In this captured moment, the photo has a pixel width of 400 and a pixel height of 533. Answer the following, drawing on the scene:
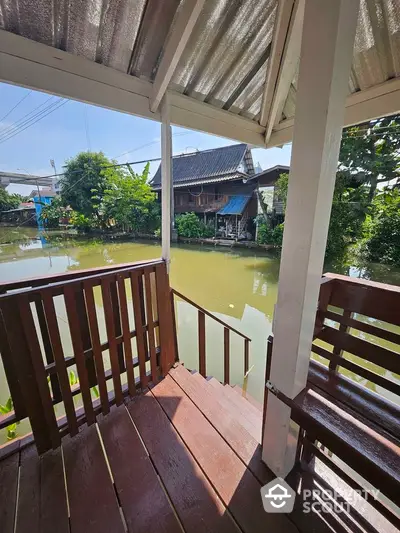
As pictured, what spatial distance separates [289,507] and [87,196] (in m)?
11.4

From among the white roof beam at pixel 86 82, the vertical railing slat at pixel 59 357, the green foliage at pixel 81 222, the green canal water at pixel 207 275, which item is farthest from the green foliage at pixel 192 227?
the vertical railing slat at pixel 59 357

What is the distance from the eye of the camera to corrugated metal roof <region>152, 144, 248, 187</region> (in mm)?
12281

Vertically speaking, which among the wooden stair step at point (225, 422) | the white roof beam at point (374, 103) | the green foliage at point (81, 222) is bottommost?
the wooden stair step at point (225, 422)

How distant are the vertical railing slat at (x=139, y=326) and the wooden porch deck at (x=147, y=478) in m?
0.24

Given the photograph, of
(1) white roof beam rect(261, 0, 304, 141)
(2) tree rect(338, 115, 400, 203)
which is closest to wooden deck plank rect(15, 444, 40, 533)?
(1) white roof beam rect(261, 0, 304, 141)

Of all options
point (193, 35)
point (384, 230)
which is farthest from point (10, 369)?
Answer: point (384, 230)

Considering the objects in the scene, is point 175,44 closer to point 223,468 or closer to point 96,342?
point 96,342

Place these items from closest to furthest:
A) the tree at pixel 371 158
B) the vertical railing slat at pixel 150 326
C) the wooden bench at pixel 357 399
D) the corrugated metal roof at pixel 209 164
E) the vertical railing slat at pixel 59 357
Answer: the wooden bench at pixel 357 399
the vertical railing slat at pixel 59 357
the vertical railing slat at pixel 150 326
the tree at pixel 371 158
the corrugated metal roof at pixel 209 164

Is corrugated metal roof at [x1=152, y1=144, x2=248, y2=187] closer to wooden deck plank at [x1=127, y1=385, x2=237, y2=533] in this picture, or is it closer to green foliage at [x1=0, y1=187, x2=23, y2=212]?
green foliage at [x1=0, y1=187, x2=23, y2=212]

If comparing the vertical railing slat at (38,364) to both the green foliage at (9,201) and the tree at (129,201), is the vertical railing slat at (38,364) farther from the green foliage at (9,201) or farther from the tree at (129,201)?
the tree at (129,201)

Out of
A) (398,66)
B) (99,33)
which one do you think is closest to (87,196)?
(99,33)

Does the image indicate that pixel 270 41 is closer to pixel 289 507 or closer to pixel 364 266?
pixel 289 507

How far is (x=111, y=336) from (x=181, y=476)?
0.83 metres

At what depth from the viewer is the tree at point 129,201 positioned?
29.4ft
